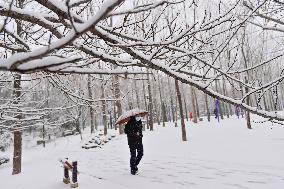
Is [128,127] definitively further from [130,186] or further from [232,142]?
[232,142]

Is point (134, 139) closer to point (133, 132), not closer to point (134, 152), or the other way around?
point (133, 132)

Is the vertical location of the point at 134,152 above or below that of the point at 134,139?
below

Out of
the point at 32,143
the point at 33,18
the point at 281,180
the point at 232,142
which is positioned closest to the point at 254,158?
the point at 281,180

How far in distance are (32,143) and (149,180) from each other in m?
34.1

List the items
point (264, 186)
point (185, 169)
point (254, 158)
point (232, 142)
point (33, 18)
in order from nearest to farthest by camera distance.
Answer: point (33, 18)
point (264, 186)
point (185, 169)
point (254, 158)
point (232, 142)

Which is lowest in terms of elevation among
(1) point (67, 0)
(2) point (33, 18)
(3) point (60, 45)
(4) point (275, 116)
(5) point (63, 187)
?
(5) point (63, 187)

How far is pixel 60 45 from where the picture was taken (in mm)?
1150

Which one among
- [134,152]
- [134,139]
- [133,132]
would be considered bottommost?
[134,152]

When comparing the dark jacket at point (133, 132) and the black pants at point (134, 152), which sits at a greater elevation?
the dark jacket at point (133, 132)

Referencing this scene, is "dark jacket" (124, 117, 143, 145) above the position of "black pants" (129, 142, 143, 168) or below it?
above

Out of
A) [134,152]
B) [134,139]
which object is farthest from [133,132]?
[134,152]

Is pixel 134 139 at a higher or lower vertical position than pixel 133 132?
lower

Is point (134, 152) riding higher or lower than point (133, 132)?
lower

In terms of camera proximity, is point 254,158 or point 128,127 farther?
point 254,158
